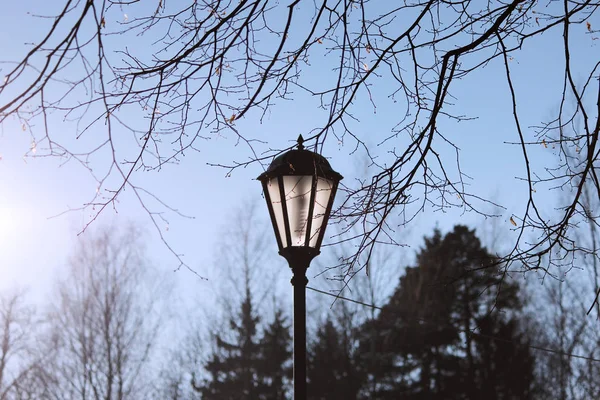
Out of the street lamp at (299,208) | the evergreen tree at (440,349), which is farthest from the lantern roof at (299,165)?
the evergreen tree at (440,349)

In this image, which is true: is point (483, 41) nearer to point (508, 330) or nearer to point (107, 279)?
point (107, 279)

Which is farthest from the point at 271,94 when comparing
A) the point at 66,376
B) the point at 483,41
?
the point at 66,376

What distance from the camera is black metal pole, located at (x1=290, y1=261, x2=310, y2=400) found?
4207mm

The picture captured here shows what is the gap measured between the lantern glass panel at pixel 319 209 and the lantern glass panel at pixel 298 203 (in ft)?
0.16

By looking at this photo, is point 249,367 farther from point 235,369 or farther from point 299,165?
point 299,165

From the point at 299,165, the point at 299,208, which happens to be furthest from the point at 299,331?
the point at 299,165

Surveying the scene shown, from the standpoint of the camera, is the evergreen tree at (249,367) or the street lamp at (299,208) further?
the evergreen tree at (249,367)

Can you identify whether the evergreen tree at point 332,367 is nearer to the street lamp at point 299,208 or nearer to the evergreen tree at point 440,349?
the evergreen tree at point 440,349

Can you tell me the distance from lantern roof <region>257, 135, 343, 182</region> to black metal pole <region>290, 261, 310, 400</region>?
0.56m

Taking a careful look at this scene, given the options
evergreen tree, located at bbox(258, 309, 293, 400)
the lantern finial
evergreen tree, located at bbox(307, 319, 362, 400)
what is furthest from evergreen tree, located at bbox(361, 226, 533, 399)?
the lantern finial

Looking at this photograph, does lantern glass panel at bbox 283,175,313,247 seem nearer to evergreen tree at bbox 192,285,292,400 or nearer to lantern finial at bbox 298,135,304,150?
lantern finial at bbox 298,135,304,150

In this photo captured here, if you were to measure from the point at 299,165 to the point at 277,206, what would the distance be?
0.29m

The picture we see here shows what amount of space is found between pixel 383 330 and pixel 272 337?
403cm

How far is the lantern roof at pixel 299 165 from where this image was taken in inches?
175
